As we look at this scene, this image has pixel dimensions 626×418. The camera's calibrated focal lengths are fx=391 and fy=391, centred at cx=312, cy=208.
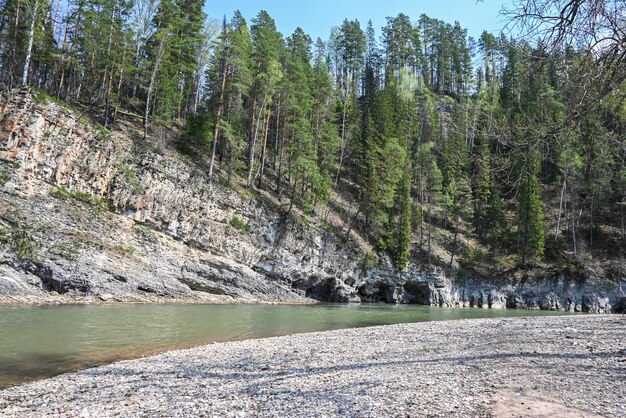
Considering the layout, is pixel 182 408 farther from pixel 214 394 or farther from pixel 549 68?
pixel 549 68

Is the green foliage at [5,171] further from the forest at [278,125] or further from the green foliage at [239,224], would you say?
the green foliage at [239,224]

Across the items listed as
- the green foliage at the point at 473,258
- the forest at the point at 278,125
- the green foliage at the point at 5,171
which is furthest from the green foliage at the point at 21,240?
the green foliage at the point at 473,258

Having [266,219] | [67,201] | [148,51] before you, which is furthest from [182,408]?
[148,51]

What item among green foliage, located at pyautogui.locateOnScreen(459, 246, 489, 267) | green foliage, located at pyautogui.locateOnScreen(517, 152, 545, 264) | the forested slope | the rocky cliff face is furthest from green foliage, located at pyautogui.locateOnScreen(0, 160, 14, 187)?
green foliage, located at pyautogui.locateOnScreen(517, 152, 545, 264)

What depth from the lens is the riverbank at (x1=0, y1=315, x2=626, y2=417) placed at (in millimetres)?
5086

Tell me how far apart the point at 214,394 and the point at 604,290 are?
47693 millimetres

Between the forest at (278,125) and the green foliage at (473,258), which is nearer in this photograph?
the forest at (278,125)

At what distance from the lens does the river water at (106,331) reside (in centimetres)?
928

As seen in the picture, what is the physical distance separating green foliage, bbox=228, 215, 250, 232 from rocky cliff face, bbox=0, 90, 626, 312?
0.32 feet

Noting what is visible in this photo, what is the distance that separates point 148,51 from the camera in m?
37.4

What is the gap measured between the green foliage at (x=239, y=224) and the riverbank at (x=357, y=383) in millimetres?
23177

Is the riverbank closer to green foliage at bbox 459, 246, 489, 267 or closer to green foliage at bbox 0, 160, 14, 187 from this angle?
green foliage at bbox 0, 160, 14, 187

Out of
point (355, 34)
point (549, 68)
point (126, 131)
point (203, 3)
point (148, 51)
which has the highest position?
point (355, 34)

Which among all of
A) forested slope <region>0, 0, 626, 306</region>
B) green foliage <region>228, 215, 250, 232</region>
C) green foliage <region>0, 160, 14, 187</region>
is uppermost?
forested slope <region>0, 0, 626, 306</region>
